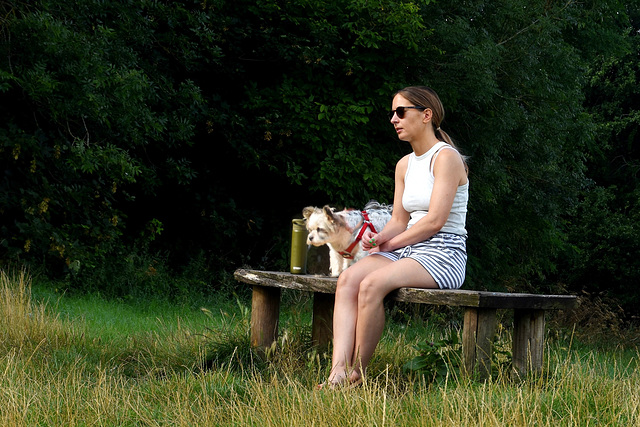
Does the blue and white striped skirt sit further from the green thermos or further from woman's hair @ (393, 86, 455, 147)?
the green thermos

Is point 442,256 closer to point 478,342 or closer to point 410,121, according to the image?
point 478,342

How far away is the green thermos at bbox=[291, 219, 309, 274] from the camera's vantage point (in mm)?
5297

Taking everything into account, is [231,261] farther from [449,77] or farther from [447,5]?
[447,5]

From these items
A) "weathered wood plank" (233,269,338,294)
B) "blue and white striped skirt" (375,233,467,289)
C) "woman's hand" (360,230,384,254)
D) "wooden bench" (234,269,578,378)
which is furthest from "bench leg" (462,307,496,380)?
"weathered wood plank" (233,269,338,294)

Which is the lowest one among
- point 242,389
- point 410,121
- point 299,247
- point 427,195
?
point 242,389

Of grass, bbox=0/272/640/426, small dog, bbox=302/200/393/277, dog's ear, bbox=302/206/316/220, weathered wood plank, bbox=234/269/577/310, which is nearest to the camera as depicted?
grass, bbox=0/272/640/426

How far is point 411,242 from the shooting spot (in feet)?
15.1

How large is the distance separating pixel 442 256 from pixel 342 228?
2.65 ft

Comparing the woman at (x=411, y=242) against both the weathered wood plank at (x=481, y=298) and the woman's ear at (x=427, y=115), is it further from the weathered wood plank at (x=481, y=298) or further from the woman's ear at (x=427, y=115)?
the weathered wood plank at (x=481, y=298)

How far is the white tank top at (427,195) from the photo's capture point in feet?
15.3

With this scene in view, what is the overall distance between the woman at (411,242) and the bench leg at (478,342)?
1.26 ft

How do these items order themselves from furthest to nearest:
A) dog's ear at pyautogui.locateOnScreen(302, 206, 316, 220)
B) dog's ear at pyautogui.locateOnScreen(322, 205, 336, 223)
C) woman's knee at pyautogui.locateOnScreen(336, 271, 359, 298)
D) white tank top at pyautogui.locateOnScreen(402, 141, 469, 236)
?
dog's ear at pyautogui.locateOnScreen(302, 206, 316, 220) < dog's ear at pyautogui.locateOnScreen(322, 205, 336, 223) < white tank top at pyautogui.locateOnScreen(402, 141, 469, 236) < woman's knee at pyautogui.locateOnScreen(336, 271, 359, 298)

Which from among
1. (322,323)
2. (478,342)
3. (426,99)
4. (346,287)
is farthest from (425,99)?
(322,323)

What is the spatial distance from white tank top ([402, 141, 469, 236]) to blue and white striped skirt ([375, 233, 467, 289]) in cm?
7
